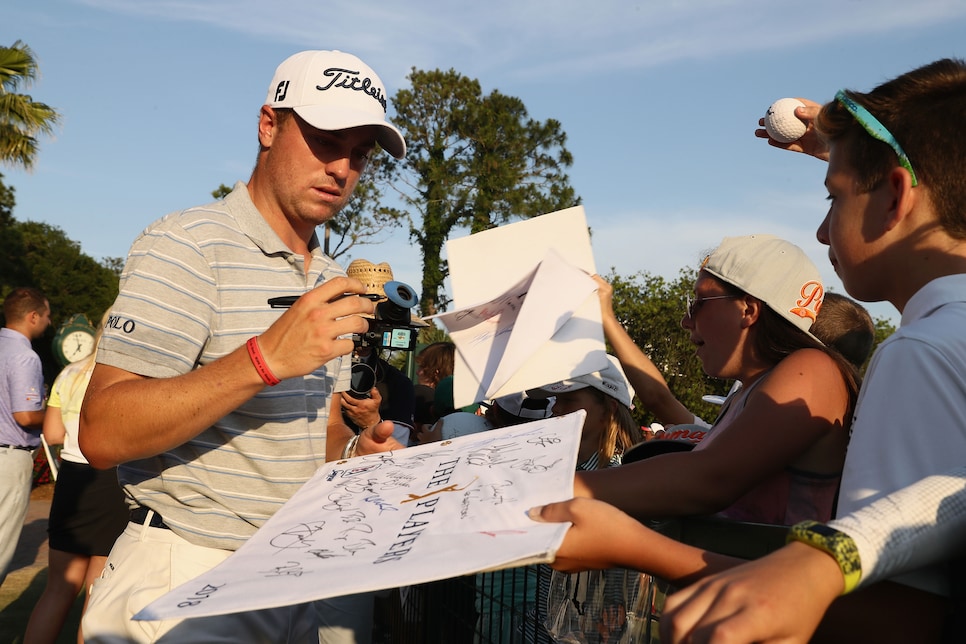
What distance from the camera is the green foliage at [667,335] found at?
14.4 meters

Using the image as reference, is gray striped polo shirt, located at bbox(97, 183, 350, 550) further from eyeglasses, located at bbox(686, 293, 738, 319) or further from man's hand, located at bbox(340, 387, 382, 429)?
eyeglasses, located at bbox(686, 293, 738, 319)

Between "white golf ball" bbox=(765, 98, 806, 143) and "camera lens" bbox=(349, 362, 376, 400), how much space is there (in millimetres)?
1553

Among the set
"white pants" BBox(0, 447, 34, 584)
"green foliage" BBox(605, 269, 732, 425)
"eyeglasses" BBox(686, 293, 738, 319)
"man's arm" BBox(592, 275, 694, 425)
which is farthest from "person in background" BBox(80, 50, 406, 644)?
"green foliage" BBox(605, 269, 732, 425)

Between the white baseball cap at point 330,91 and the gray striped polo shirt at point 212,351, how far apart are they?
336 mm

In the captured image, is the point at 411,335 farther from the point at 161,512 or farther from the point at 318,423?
the point at 161,512

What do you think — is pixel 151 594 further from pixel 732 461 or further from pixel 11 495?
pixel 11 495

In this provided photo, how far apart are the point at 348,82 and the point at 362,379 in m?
1.05

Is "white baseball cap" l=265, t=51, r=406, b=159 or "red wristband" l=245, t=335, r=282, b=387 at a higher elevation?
"white baseball cap" l=265, t=51, r=406, b=159

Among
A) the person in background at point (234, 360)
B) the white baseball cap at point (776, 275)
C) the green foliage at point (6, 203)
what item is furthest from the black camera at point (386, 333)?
the green foliage at point (6, 203)

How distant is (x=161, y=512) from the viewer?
86.2 inches

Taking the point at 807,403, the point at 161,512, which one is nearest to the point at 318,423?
the point at 161,512

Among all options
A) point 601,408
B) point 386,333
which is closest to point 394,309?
point 386,333

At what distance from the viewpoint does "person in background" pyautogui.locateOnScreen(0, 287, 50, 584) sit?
6000 millimetres

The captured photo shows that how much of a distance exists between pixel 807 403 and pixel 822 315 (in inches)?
63.0
